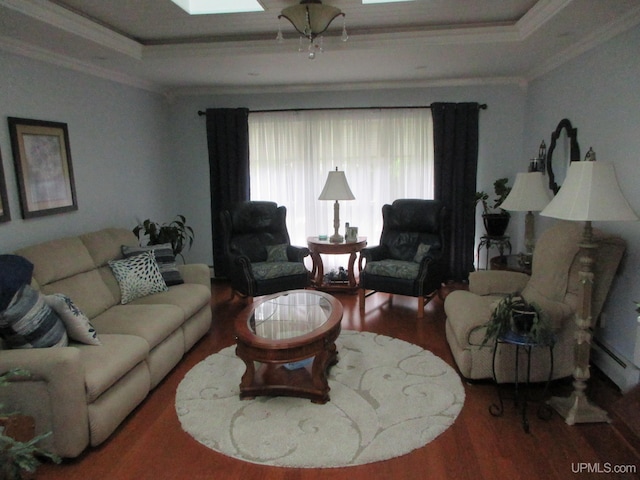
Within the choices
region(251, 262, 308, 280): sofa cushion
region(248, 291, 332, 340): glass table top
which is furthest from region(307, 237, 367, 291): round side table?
region(248, 291, 332, 340): glass table top

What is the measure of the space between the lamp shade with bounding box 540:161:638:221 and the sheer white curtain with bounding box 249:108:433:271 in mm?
2941

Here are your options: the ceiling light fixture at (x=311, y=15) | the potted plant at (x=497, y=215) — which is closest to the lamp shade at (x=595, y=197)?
the ceiling light fixture at (x=311, y=15)

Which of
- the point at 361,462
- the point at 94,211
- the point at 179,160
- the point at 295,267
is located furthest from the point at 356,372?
the point at 179,160

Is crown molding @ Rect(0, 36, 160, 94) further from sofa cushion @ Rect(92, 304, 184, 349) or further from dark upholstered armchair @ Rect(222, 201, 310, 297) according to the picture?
sofa cushion @ Rect(92, 304, 184, 349)

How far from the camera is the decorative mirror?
359cm

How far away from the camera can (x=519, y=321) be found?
97.3 inches

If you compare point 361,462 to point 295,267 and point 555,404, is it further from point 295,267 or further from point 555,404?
point 295,267

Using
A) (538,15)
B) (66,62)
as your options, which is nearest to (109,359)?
(66,62)

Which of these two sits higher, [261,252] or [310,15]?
[310,15]

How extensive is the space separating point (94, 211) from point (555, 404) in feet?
13.4

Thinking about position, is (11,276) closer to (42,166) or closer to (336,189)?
(42,166)

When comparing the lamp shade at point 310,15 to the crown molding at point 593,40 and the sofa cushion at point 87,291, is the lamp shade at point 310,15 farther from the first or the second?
the sofa cushion at point 87,291

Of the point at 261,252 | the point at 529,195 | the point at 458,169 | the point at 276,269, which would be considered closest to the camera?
the point at 529,195

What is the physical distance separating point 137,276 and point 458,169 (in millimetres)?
3689
